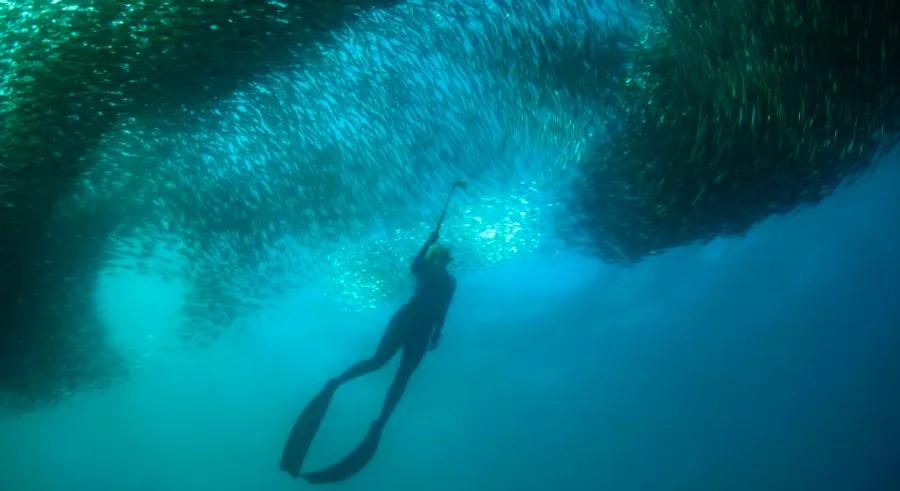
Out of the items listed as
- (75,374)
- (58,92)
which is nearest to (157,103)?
(58,92)

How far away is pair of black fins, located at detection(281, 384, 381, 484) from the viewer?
7133mm

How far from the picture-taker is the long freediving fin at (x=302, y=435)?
733 centimetres

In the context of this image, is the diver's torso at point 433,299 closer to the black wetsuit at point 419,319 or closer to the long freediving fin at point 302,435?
the black wetsuit at point 419,319

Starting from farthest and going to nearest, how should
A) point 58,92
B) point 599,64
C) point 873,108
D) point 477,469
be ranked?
point 477,469 → point 873,108 → point 599,64 → point 58,92

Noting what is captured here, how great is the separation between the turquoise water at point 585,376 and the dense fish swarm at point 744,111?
8009 millimetres

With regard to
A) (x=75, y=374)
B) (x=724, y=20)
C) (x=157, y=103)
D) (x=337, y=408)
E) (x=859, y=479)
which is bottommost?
(x=75, y=374)

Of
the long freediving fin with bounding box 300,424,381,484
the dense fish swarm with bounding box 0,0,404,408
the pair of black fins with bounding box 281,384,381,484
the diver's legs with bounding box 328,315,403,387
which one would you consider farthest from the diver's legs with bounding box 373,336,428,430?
the dense fish swarm with bounding box 0,0,404,408

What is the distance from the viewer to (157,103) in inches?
273

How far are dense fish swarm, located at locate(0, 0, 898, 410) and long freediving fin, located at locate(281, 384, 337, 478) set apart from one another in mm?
4484

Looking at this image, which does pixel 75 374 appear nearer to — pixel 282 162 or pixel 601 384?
pixel 282 162

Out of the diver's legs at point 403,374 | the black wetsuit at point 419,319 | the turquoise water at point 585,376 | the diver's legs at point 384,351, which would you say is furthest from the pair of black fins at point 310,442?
the turquoise water at point 585,376

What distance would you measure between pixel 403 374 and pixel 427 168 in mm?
4209

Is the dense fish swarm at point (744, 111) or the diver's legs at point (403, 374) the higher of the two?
the dense fish swarm at point (744, 111)

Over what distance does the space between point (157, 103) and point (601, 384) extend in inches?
1615
